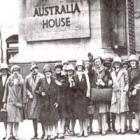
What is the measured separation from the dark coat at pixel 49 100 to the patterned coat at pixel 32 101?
5 centimetres

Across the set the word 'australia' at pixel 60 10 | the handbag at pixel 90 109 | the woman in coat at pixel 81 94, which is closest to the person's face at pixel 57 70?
the woman in coat at pixel 81 94

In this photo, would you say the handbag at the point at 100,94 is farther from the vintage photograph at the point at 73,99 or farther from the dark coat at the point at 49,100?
the dark coat at the point at 49,100

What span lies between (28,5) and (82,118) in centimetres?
217

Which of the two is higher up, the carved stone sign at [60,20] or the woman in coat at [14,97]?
the carved stone sign at [60,20]

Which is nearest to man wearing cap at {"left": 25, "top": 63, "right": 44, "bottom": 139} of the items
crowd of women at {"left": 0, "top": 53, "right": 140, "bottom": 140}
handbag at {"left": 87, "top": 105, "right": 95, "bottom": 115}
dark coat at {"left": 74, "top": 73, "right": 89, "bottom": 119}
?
crowd of women at {"left": 0, "top": 53, "right": 140, "bottom": 140}

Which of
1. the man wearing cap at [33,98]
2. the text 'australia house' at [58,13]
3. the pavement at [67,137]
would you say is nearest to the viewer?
the pavement at [67,137]

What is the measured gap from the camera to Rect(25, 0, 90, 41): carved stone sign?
7066 mm

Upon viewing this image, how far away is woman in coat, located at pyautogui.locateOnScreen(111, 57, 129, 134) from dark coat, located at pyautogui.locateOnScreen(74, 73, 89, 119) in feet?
1.12

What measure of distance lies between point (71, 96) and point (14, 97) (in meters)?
0.70

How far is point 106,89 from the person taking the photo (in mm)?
6156

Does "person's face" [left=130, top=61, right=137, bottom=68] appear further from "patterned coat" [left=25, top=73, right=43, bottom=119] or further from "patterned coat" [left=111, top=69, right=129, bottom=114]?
"patterned coat" [left=25, top=73, right=43, bottom=119]

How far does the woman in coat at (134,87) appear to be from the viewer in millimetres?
6031

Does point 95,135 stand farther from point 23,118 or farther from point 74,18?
point 74,18

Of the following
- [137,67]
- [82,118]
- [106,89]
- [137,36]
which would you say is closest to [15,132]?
[82,118]
